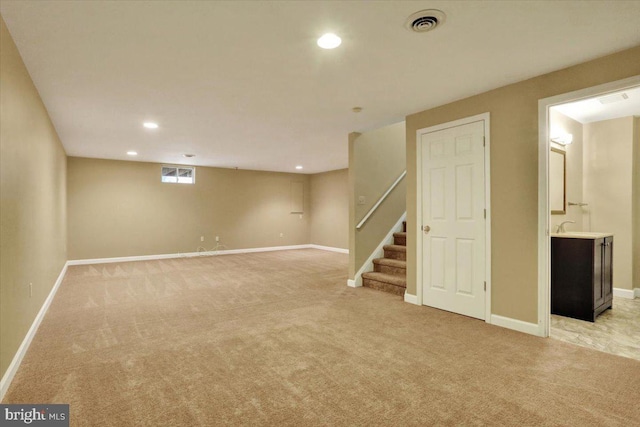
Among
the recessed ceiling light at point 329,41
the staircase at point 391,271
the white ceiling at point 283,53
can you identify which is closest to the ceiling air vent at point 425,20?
the white ceiling at point 283,53

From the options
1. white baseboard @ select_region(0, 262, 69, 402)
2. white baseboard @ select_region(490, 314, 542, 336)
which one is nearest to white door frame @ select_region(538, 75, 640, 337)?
white baseboard @ select_region(490, 314, 542, 336)

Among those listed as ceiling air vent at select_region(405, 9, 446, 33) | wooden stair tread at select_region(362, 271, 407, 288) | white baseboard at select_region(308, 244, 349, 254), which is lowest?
white baseboard at select_region(308, 244, 349, 254)

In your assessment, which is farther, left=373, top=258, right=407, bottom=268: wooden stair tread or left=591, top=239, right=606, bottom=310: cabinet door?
left=373, top=258, right=407, bottom=268: wooden stair tread

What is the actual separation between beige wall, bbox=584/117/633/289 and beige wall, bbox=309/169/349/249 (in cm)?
561

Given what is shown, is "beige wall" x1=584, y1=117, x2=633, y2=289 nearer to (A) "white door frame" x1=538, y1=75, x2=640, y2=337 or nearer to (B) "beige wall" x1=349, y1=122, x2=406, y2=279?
(A) "white door frame" x1=538, y1=75, x2=640, y2=337

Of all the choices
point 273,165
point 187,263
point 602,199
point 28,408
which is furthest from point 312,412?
point 273,165

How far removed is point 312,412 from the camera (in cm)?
187

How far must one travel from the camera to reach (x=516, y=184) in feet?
10.4

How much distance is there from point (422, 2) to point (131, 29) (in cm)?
192

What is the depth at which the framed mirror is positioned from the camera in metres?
4.02

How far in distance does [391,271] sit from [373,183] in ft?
4.79

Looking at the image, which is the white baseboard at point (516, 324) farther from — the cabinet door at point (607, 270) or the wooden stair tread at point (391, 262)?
the wooden stair tread at point (391, 262)

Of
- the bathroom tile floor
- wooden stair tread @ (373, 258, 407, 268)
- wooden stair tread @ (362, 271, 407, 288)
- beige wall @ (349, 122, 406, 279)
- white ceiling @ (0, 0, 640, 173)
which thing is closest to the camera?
white ceiling @ (0, 0, 640, 173)

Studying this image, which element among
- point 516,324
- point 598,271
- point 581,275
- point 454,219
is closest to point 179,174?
point 454,219
